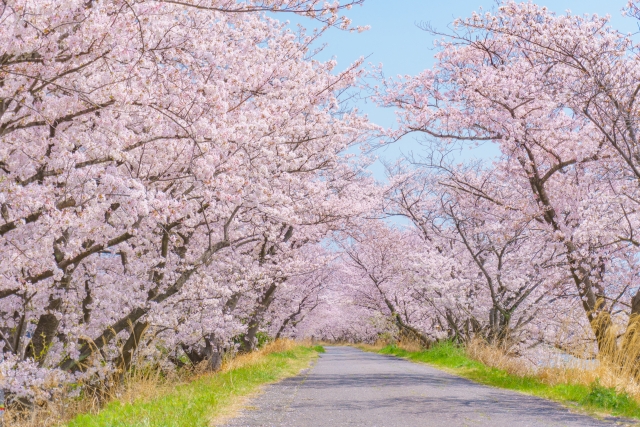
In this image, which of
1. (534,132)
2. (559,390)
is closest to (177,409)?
(559,390)

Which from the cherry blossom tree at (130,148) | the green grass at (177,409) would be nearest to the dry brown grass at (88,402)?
the green grass at (177,409)

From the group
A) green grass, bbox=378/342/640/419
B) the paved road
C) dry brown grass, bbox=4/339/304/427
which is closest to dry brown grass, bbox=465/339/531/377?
green grass, bbox=378/342/640/419

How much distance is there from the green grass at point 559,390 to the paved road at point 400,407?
0.46m

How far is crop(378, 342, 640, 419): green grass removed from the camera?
28.5ft

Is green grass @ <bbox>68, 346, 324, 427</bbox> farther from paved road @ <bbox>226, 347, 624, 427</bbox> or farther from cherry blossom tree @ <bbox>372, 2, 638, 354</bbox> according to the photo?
cherry blossom tree @ <bbox>372, 2, 638, 354</bbox>

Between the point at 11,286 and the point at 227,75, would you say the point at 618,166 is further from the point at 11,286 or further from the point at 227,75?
the point at 11,286

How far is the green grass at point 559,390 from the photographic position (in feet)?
28.5

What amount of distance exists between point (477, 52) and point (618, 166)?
182 inches

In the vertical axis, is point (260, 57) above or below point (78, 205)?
above

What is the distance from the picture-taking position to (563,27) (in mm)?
10469

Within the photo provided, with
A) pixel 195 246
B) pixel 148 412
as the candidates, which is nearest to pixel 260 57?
pixel 195 246

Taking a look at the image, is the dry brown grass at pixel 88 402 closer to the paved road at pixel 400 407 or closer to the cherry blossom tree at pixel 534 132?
the paved road at pixel 400 407

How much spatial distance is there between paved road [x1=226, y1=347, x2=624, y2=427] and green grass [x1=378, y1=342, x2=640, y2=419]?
46cm

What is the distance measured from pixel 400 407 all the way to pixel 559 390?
3.51 meters
